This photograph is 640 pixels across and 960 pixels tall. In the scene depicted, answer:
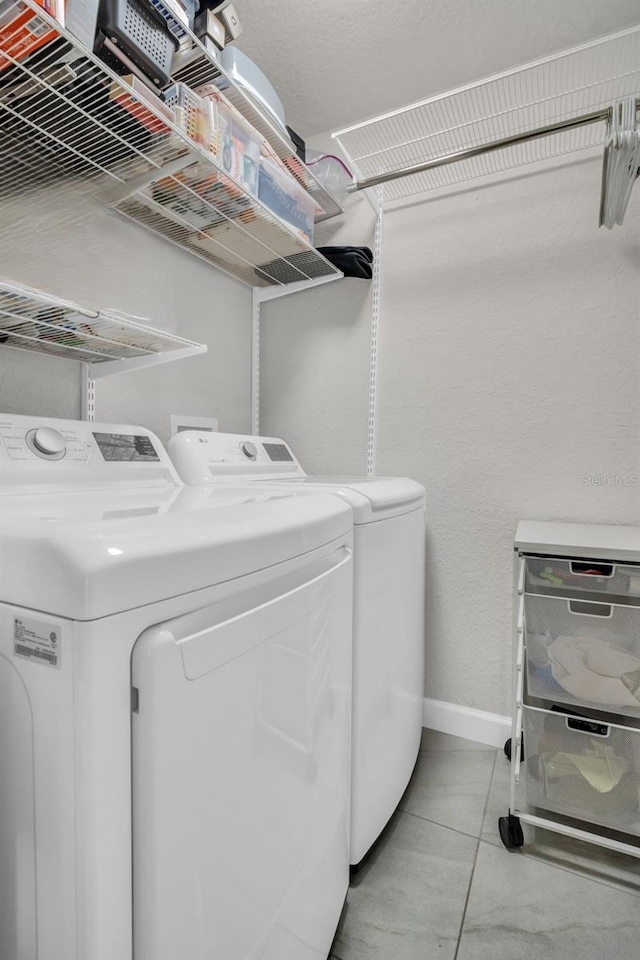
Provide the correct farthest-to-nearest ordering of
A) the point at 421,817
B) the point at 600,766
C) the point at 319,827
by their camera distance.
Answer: the point at 421,817 → the point at 600,766 → the point at 319,827

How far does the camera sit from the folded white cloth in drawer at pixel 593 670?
3.98 feet

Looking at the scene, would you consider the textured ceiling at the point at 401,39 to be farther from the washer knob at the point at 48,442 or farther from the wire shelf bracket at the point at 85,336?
the washer knob at the point at 48,442

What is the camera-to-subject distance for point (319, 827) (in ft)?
2.81

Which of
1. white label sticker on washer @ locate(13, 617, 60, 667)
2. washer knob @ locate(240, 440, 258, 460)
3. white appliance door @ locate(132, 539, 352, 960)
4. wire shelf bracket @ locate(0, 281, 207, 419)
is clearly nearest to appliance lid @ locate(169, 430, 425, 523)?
washer knob @ locate(240, 440, 258, 460)

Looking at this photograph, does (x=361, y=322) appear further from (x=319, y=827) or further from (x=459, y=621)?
(x=319, y=827)

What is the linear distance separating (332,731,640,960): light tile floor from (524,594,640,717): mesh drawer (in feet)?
1.31

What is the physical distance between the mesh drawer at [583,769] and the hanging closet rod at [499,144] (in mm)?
1611

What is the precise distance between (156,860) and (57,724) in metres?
0.19

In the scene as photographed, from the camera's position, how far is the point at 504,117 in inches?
65.4

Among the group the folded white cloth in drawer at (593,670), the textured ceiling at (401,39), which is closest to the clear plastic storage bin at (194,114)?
the textured ceiling at (401,39)

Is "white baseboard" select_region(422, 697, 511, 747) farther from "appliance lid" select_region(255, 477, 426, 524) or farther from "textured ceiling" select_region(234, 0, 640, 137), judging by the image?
"textured ceiling" select_region(234, 0, 640, 137)

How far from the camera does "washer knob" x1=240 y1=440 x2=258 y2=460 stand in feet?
5.37

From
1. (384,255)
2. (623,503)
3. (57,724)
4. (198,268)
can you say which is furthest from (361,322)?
(57,724)

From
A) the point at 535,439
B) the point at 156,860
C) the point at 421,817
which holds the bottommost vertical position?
the point at 421,817
